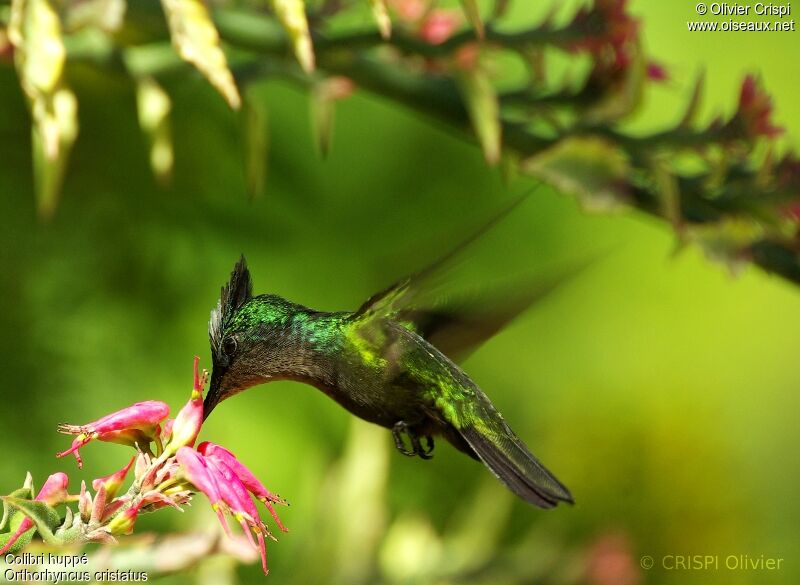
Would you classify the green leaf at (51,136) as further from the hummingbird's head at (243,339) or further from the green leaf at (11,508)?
the green leaf at (11,508)

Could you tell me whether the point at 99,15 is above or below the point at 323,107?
above

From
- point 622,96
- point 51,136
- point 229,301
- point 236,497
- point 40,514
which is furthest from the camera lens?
point 622,96

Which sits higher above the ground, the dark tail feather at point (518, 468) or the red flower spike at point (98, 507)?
the red flower spike at point (98, 507)

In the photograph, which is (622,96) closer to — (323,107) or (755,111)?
(755,111)

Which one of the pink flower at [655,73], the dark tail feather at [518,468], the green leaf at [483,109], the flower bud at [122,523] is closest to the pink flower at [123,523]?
the flower bud at [122,523]

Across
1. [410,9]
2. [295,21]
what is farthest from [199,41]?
[410,9]

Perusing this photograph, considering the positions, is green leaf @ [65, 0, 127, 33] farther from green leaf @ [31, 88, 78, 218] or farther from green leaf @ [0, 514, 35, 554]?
green leaf @ [0, 514, 35, 554]
